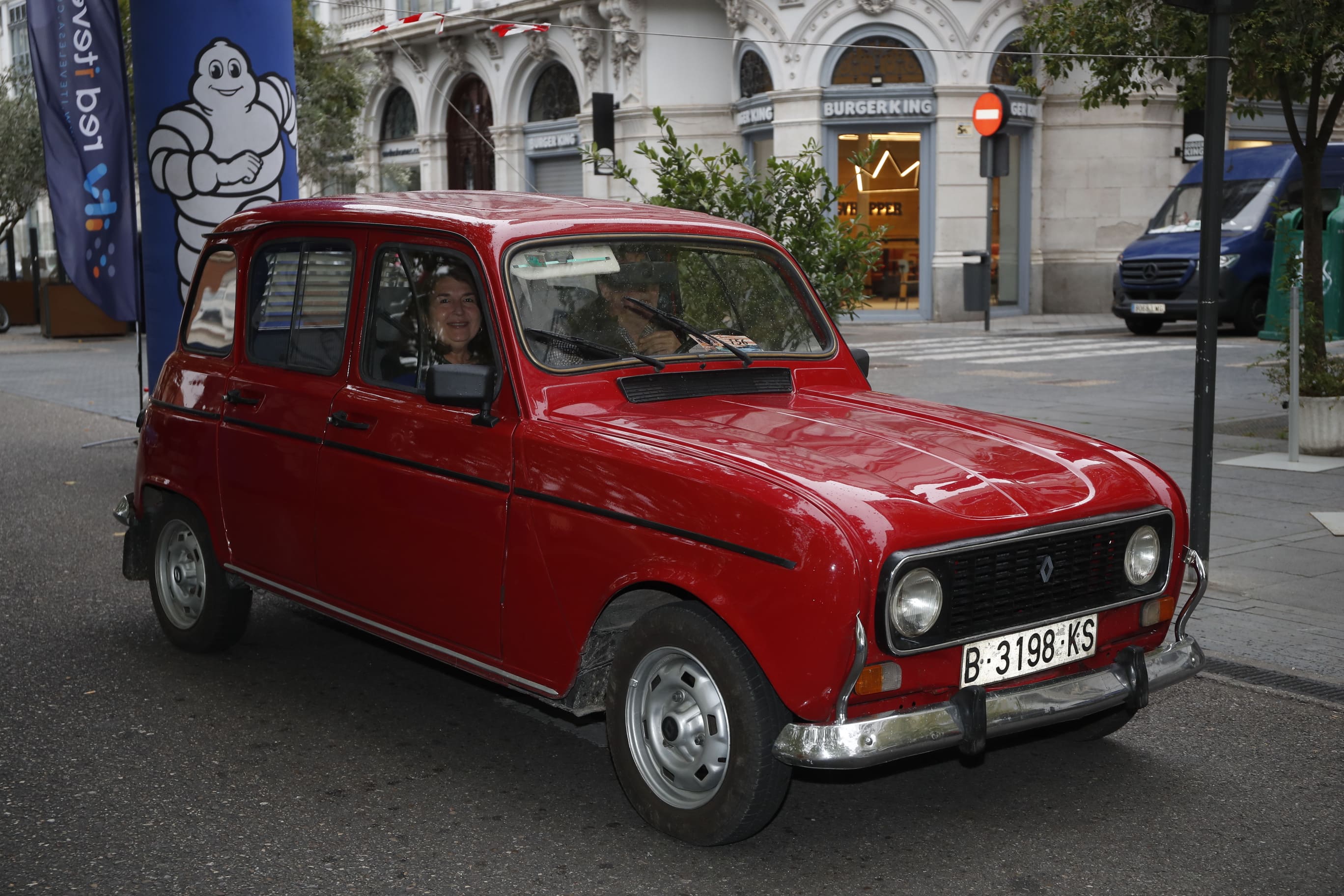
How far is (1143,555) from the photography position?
4.34 meters

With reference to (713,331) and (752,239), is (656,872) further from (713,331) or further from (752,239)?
(752,239)

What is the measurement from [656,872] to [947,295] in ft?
79.8

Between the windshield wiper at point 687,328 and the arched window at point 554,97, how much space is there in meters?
27.7

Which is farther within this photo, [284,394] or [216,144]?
[216,144]

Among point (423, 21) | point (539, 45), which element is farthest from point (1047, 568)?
point (423, 21)

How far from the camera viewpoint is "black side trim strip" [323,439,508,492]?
4.53 metres

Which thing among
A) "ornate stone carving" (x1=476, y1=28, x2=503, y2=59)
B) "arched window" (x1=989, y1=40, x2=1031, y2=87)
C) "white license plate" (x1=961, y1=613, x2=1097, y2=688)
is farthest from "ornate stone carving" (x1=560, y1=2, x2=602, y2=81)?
"white license plate" (x1=961, y1=613, x2=1097, y2=688)

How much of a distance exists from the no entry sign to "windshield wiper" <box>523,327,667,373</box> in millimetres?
20212

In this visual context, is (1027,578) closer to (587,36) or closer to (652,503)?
(652,503)

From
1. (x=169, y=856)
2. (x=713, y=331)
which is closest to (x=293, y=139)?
(x=713, y=331)

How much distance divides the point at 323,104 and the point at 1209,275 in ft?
84.1

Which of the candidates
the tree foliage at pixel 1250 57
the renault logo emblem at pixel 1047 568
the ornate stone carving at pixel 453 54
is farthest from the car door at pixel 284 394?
the ornate stone carving at pixel 453 54

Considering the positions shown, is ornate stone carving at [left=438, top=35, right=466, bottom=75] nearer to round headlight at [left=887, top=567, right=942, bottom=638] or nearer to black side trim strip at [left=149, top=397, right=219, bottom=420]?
black side trim strip at [left=149, top=397, right=219, bottom=420]

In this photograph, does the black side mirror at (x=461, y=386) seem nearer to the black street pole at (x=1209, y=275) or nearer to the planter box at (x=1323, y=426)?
the black street pole at (x=1209, y=275)
